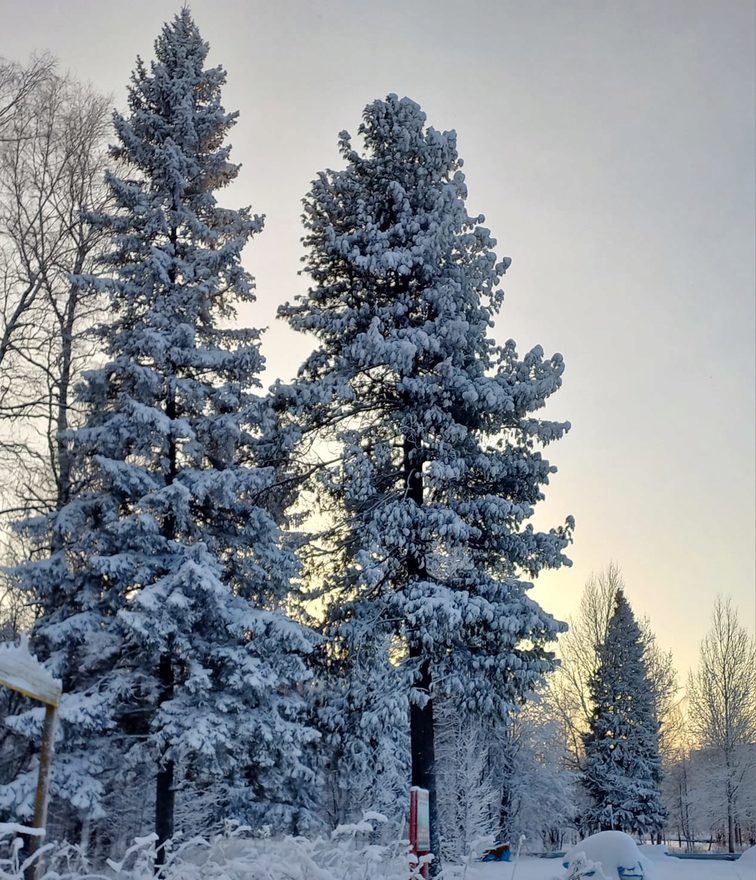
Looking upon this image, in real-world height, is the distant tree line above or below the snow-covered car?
above

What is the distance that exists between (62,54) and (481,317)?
9.88m

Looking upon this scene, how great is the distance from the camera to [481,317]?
15.8 metres

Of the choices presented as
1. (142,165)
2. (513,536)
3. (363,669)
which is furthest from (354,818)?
(142,165)

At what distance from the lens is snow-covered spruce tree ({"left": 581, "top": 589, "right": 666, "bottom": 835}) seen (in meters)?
38.4

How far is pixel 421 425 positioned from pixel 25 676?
9.80 m

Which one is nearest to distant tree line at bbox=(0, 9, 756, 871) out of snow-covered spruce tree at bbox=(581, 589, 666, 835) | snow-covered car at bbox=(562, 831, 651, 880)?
snow-covered car at bbox=(562, 831, 651, 880)

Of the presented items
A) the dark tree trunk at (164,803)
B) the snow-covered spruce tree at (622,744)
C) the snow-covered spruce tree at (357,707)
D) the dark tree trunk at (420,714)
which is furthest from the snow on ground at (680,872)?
the snow-covered spruce tree at (622,744)

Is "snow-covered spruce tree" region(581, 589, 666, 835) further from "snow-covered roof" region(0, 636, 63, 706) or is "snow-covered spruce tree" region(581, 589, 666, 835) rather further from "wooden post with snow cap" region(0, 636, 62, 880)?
"snow-covered roof" region(0, 636, 63, 706)

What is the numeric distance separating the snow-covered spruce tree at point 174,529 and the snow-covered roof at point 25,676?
7.16m

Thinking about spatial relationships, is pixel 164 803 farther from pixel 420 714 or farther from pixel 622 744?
pixel 622 744

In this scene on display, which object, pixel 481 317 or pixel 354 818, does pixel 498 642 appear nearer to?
pixel 481 317

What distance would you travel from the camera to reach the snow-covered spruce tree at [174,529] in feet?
44.3

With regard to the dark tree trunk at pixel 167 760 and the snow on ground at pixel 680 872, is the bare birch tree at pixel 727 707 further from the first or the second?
the dark tree trunk at pixel 167 760

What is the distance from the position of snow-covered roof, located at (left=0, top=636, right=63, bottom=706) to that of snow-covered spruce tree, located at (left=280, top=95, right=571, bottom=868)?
7943 millimetres
